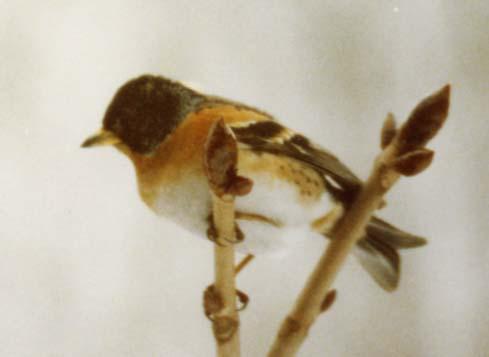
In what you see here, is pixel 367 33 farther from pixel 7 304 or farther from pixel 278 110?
pixel 7 304

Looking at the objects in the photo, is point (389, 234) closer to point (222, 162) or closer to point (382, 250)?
point (382, 250)

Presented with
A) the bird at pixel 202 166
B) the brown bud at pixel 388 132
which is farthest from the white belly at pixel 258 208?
the brown bud at pixel 388 132

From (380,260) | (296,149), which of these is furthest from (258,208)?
(380,260)

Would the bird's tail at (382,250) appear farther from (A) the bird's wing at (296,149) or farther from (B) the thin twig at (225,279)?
(B) the thin twig at (225,279)

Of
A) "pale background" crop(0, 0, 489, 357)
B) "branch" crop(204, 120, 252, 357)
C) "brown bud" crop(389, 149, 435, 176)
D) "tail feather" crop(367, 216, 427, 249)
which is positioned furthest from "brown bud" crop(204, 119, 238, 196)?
"pale background" crop(0, 0, 489, 357)

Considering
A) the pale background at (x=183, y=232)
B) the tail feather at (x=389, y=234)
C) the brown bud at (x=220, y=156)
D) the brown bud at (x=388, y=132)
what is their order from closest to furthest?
the brown bud at (x=220, y=156)
the brown bud at (x=388, y=132)
the tail feather at (x=389, y=234)
the pale background at (x=183, y=232)

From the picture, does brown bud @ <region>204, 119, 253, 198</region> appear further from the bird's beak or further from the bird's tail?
the bird's tail

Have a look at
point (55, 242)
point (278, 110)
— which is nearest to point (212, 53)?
point (278, 110)
